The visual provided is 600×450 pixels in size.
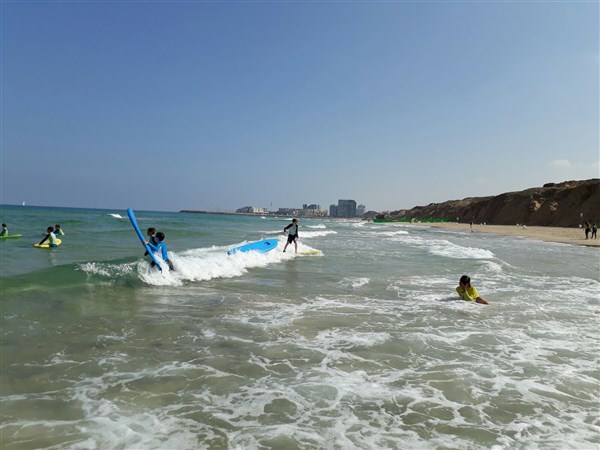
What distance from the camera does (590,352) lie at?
5.64m

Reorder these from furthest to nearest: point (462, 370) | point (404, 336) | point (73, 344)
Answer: point (404, 336)
point (73, 344)
point (462, 370)

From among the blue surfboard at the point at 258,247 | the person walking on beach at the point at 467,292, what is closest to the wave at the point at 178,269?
the blue surfboard at the point at 258,247

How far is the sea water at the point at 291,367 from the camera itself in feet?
11.2

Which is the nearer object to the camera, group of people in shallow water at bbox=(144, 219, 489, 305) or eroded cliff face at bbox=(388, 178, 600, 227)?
group of people in shallow water at bbox=(144, 219, 489, 305)

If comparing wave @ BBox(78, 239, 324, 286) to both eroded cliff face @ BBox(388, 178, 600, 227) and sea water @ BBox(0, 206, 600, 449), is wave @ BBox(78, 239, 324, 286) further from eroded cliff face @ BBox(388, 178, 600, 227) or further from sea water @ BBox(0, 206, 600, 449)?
eroded cliff face @ BBox(388, 178, 600, 227)

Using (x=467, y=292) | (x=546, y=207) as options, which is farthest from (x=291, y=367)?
(x=546, y=207)

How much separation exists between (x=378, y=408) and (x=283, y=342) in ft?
7.14

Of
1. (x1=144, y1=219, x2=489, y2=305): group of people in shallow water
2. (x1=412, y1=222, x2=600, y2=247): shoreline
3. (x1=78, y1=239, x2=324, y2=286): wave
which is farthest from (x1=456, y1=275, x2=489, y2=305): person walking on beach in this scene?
(x1=412, y1=222, x2=600, y2=247): shoreline

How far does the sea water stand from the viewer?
3416 millimetres

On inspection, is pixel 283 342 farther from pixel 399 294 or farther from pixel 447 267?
pixel 447 267

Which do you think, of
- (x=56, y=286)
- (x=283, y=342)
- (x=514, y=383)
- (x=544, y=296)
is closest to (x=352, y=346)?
(x=283, y=342)

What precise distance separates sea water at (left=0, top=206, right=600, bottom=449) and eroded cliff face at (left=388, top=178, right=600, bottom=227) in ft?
183

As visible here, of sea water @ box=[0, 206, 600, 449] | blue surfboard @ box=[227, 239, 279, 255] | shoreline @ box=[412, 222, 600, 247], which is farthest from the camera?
shoreline @ box=[412, 222, 600, 247]

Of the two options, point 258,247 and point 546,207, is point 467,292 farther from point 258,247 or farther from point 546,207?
point 546,207
